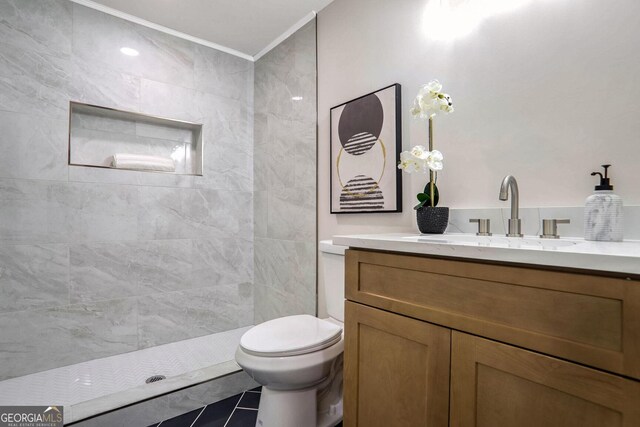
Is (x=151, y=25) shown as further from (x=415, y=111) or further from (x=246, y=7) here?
(x=415, y=111)

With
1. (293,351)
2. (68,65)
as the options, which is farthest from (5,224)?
(293,351)

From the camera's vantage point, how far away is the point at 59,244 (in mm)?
1959

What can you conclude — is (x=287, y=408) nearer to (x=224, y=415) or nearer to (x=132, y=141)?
(x=224, y=415)

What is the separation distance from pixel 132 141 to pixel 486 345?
248cm

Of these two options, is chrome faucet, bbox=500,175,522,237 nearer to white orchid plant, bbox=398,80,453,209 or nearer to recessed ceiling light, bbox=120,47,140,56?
white orchid plant, bbox=398,80,453,209

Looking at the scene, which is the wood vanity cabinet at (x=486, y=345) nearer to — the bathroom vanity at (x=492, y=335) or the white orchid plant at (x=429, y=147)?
the bathroom vanity at (x=492, y=335)

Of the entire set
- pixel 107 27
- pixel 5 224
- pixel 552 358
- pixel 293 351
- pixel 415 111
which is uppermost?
pixel 107 27

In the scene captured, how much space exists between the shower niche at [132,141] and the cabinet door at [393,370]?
186 centimetres

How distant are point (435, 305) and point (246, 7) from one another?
6.95 ft

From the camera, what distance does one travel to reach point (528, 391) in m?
0.68

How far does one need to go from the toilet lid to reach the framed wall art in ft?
2.13

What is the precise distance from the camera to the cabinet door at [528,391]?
59cm

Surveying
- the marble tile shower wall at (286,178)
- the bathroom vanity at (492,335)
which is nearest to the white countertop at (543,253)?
the bathroom vanity at (492,335)

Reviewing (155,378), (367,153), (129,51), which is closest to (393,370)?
(367,153)
